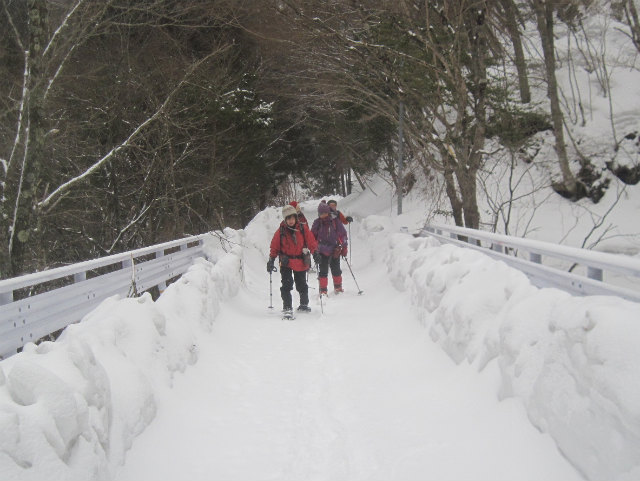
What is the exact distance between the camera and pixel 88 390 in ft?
9.82

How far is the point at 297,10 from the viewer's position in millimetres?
11148

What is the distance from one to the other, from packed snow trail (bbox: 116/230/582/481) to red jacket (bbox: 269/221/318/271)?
2.18 m

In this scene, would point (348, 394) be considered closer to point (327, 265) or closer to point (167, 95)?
point (327, 265)

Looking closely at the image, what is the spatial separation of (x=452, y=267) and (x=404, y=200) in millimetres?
22551

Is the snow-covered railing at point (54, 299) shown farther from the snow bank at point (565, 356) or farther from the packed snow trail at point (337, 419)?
the snow bank at point (565, 356)

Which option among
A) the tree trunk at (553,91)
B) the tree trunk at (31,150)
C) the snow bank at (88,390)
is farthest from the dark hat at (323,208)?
the tree trunk at (553,91)

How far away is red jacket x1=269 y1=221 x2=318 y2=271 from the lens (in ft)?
29.4

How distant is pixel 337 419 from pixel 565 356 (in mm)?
1945

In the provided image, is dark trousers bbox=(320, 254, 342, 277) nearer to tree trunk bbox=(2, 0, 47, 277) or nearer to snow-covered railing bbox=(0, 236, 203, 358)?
snow-covered railing bbox=(0, 236, 203, 358)

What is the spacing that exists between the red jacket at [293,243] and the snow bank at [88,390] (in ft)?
12.6

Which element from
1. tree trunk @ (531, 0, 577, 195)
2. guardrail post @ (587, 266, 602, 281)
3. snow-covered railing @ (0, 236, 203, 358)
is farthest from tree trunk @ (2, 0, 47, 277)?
tree trunk @ (531, 0, 577, 195)

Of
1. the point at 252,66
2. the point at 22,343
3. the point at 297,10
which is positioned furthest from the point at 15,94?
the point at 252,66

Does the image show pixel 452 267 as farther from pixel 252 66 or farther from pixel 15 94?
pixel 252 66

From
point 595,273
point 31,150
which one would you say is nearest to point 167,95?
point 31,150
